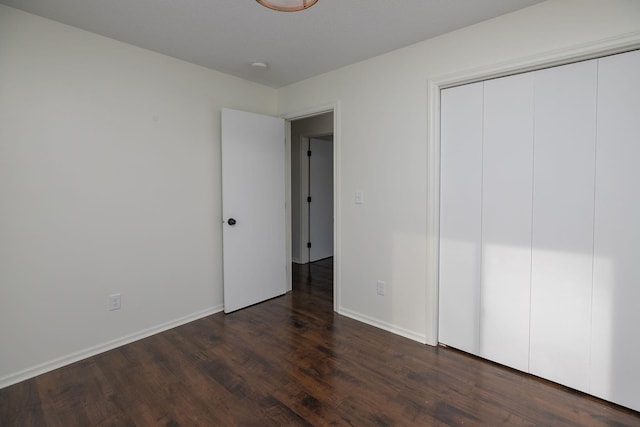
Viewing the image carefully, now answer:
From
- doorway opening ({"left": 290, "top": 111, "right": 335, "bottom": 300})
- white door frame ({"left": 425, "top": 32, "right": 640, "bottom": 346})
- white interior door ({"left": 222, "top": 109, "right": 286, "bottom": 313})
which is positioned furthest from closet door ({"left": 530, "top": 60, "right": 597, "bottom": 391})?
doorway opening ({"left": 290, "top": 111, "right": 335, "bottom": 300})

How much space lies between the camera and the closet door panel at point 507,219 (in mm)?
2168

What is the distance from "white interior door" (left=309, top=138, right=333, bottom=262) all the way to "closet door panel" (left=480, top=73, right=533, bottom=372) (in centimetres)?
335

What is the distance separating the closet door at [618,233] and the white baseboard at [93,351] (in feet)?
10.1

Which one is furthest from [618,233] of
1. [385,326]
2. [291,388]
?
[291,388]

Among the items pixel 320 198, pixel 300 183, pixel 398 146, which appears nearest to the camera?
pixel 398 146

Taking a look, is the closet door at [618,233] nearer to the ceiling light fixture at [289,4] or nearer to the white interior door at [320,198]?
the ceiling light fixture at [289,4]

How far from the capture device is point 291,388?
2.07m

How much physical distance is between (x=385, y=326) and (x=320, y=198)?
302 centimetres

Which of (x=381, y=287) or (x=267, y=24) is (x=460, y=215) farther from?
(x=267, y=24)

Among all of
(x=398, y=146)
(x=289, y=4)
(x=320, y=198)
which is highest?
(x=289, y=4)

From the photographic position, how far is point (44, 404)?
1.94 meters

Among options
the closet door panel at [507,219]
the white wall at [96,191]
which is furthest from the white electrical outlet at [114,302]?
the closet door panel at [507,219]

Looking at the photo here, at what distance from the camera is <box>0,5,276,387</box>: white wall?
216cm

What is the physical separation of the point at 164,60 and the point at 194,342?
241 cm
